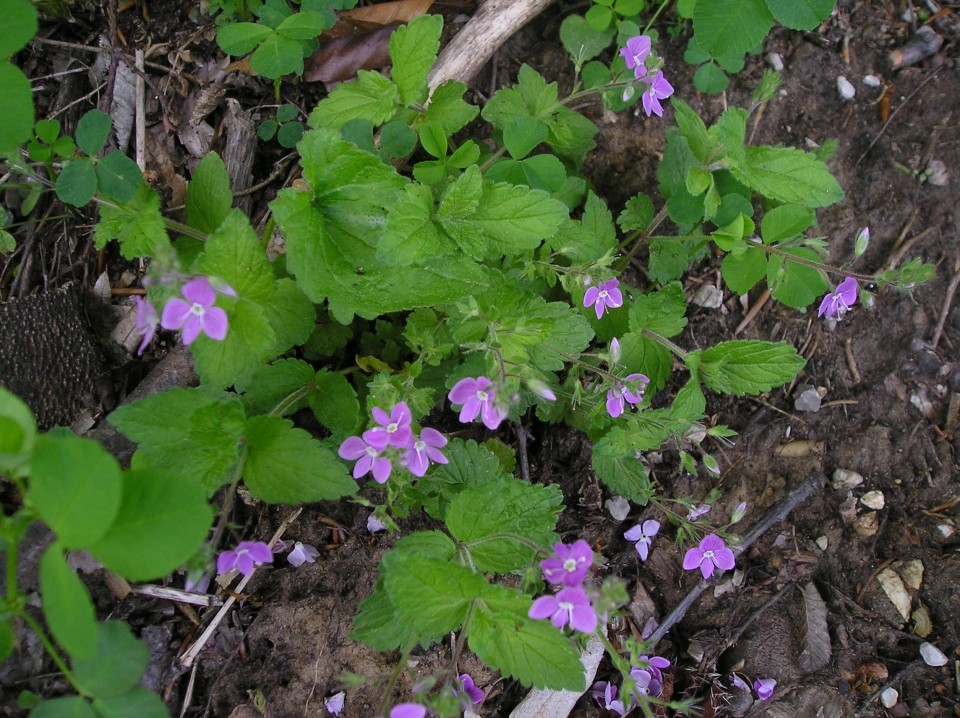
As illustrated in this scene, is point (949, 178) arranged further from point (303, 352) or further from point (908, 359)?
point (303, 352)

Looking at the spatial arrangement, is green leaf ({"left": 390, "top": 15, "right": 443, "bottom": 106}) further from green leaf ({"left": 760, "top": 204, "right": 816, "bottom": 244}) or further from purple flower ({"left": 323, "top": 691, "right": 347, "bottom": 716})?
purple flower ({"left": 323, "top": 691, "right": 347, "bottom": 716})

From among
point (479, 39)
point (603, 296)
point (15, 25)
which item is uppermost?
point (15, 25)

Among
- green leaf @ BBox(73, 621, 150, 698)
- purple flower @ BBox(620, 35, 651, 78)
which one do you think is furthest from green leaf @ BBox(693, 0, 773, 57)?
green leaf @ BBox(73, 621, 150, 698)

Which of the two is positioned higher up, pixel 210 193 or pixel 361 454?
pixel 210 193

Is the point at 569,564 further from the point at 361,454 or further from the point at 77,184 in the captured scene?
the point at 77,184

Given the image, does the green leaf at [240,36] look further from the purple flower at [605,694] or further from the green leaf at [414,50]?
the purple flower at [605,694]

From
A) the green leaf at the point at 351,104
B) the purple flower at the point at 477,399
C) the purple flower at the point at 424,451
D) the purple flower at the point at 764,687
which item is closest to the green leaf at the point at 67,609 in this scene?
the purple flower at the point at 424,451

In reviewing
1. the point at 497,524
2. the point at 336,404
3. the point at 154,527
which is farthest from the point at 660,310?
the point at 154,527
